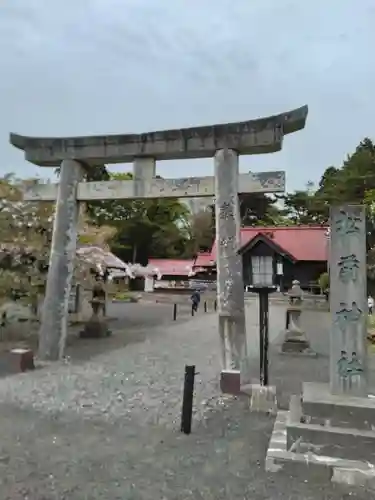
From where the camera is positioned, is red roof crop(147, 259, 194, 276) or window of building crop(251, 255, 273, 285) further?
red roof crop(147, 259, 194, 276)

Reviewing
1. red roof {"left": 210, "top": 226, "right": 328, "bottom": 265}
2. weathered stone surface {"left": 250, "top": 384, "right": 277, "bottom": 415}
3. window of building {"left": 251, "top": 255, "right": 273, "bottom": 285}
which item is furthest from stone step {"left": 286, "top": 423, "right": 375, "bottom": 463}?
red roof {"left": 210, "top": 226, "right": 328, "bottom": 265}

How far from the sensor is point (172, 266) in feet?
161

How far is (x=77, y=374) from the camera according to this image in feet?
29.4

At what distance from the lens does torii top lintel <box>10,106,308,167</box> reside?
28.8 feet

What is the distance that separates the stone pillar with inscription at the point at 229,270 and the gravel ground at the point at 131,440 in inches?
29.6

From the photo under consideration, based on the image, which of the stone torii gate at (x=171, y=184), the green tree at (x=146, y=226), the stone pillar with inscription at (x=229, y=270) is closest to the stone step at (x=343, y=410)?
the stone torii gate at (x=171, y=184)

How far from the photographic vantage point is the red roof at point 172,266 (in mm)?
48031

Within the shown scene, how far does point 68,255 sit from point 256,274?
497 centimetres

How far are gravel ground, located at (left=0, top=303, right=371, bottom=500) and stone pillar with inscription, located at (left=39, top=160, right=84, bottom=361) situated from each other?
655 millimetres

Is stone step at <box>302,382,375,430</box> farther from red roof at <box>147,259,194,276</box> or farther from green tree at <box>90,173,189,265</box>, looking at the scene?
green tree at <box>90,173,189,265</box>

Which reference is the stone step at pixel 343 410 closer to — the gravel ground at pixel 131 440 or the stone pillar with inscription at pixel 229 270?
the gravel ground at pixel 131 440

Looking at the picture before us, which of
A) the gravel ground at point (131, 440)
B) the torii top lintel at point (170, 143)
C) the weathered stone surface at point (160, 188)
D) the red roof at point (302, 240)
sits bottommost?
the gravel ground at point (131, 440)

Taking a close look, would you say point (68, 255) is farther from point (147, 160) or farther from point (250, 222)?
point (250, 222)

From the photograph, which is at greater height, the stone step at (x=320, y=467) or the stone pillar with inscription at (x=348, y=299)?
the stone pillar with inscription at (x=348, y=299)
